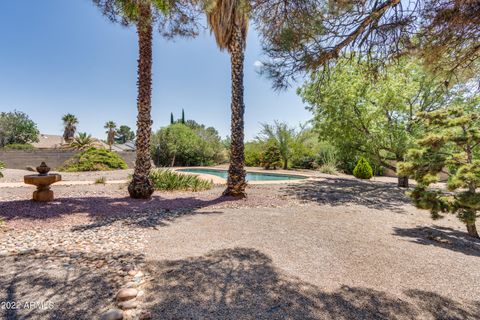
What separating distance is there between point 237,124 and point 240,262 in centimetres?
568

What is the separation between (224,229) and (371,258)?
2.64 meters

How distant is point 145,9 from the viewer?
7.44m

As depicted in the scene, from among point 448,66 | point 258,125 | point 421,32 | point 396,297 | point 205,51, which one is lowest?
point 396,297

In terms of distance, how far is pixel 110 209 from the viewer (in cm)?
645

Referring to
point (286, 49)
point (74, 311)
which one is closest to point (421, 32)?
point (286, 49)

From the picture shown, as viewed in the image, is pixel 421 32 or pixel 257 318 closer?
pixel 257 318

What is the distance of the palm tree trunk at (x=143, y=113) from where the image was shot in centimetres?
786

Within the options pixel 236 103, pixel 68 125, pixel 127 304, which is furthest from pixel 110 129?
pixel 127 304

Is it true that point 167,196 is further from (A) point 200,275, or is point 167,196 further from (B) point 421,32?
(B) point 421,32

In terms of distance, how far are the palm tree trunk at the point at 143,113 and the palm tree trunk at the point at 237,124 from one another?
9.28 feet

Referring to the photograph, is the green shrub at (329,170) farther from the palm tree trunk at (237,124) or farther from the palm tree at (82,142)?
the palm tree at (82,142)

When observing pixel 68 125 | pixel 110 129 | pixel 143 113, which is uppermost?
pixel 68 125

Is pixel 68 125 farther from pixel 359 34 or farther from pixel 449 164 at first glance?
pixel 449 164

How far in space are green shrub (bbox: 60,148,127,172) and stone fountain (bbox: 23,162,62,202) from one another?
10755 millimetres
